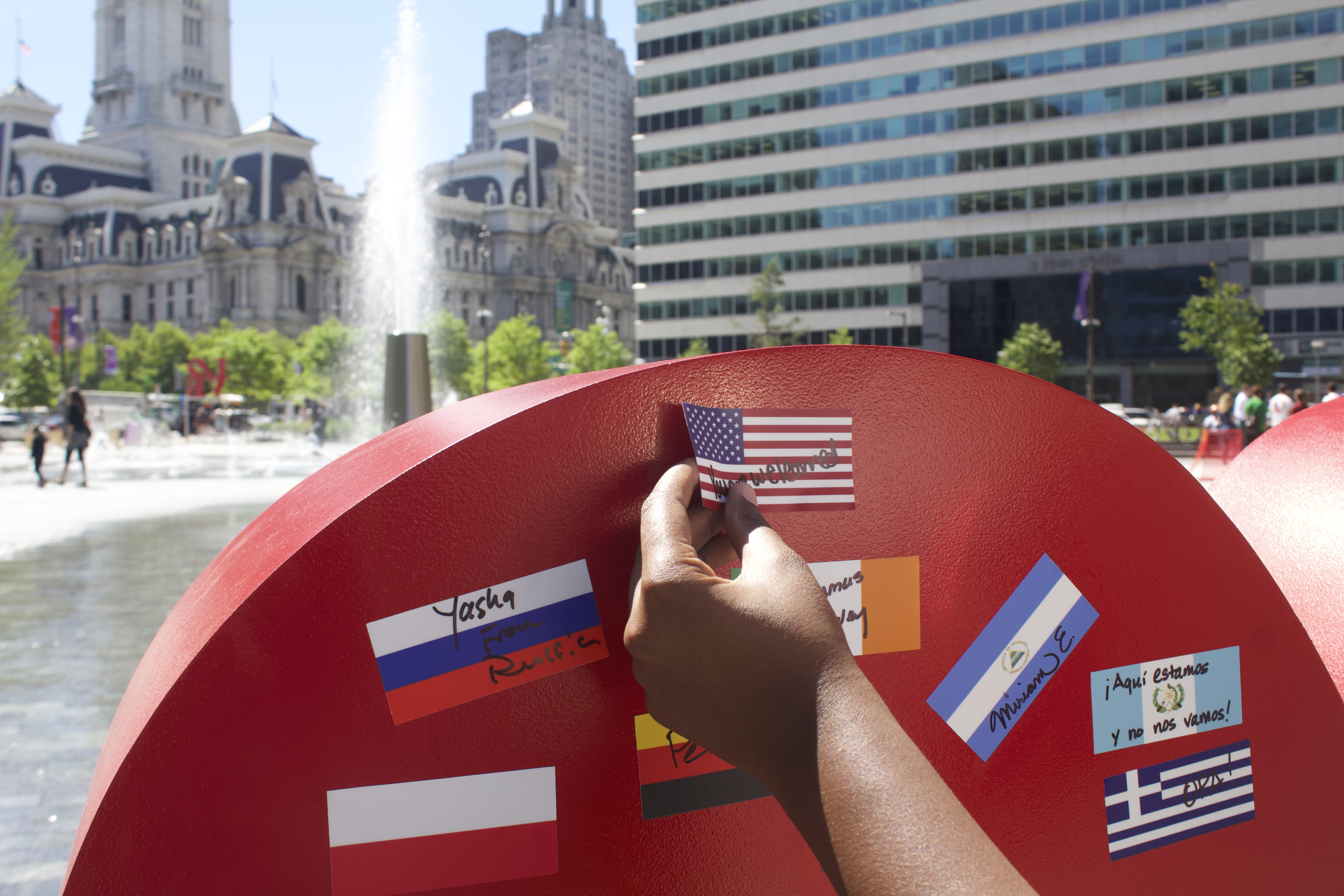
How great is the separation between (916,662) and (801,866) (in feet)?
1.27

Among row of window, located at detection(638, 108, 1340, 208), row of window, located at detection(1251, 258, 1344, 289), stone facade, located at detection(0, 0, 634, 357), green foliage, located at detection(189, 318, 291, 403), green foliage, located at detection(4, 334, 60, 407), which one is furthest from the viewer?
stone facade, located at detection(0, 0, 634, 357)

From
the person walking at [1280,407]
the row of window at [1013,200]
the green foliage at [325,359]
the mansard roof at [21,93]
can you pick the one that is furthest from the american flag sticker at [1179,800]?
the mansard roof at [21,93]

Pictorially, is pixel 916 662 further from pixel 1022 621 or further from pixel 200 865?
pixel 200 865

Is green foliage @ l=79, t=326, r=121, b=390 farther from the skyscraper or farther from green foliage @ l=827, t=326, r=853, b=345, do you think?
the skyscraper

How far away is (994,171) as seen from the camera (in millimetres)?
45062

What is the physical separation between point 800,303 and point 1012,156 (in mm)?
11383

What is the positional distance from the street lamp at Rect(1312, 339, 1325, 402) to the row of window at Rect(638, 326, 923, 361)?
1500 centimetres

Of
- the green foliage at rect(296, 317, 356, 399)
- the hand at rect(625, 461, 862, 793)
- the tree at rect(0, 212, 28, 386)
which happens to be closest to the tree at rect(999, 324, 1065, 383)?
the tree at rect(0, 212, 28, 386)

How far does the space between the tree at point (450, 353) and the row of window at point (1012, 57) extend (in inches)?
745

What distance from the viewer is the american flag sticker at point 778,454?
58.7 inches

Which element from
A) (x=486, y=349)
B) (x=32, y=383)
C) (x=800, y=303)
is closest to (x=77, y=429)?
(x=486, y=349)

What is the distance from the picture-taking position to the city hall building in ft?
133

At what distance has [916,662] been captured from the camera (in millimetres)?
1758
